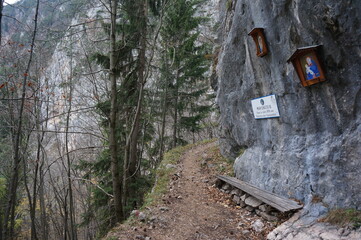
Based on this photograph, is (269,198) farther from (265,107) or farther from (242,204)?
(265,107)

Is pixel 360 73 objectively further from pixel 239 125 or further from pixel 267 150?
pixel 239 125

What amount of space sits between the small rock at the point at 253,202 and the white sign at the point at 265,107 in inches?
76.8

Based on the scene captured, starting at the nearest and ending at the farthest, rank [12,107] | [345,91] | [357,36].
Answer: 1. [357,36]
2. [345,91]
3. [12,107]

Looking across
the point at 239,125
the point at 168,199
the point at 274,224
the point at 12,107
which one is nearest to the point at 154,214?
the point at 168,199

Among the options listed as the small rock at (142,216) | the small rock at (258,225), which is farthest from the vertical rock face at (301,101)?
the small rock at (142,216)

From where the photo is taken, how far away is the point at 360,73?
3.25m

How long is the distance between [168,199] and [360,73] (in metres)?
4.70

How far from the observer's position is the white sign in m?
4.92

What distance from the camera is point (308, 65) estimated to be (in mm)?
3805

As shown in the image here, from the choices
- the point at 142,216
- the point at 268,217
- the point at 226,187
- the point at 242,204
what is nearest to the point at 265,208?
the point at 268,217

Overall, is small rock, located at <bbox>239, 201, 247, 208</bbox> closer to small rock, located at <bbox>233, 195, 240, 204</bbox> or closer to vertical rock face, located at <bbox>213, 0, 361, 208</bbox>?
small rock, located at <bbox>233, 195, 240, 204</bbox>

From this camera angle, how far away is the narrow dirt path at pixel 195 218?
3.95 m

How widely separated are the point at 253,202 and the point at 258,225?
0.71 m

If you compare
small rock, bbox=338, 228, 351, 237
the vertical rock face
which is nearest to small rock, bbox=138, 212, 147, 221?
the vertical rock face
